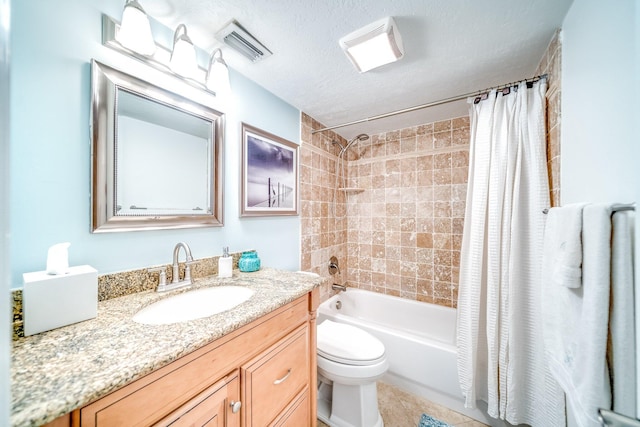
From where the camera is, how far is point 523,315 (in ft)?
4.01

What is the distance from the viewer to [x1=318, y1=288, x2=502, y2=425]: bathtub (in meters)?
1.49

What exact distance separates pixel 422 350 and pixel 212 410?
1423 millimetres

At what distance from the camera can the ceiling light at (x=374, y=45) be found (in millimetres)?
1060

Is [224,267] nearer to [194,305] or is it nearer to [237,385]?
[194,305]

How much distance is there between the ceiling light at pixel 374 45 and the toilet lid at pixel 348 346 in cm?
170

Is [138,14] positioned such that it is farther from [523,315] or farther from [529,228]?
[523,315]

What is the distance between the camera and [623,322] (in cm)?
57

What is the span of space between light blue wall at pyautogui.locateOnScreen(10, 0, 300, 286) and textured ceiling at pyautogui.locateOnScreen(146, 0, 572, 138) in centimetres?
34

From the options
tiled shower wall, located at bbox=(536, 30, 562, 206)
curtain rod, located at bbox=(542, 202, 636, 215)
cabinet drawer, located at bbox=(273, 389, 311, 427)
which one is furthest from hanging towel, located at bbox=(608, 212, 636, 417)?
cabinet drawer, located at bbox=(273, 389, 311, 427)

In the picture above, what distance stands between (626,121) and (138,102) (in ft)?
5.72

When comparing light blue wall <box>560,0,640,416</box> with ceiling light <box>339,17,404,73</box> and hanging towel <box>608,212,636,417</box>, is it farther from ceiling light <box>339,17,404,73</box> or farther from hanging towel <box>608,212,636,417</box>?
ceiling light <box>339,17,404,73</box>

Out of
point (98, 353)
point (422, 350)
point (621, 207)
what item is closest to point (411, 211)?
point (422, 350)

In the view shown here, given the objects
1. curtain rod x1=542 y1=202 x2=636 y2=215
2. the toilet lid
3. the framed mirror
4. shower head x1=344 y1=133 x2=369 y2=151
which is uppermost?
shower head x1=344 y1=133 x2=369 y2=151

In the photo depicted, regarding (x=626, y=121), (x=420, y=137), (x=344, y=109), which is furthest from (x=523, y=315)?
(x=344, y=109)
